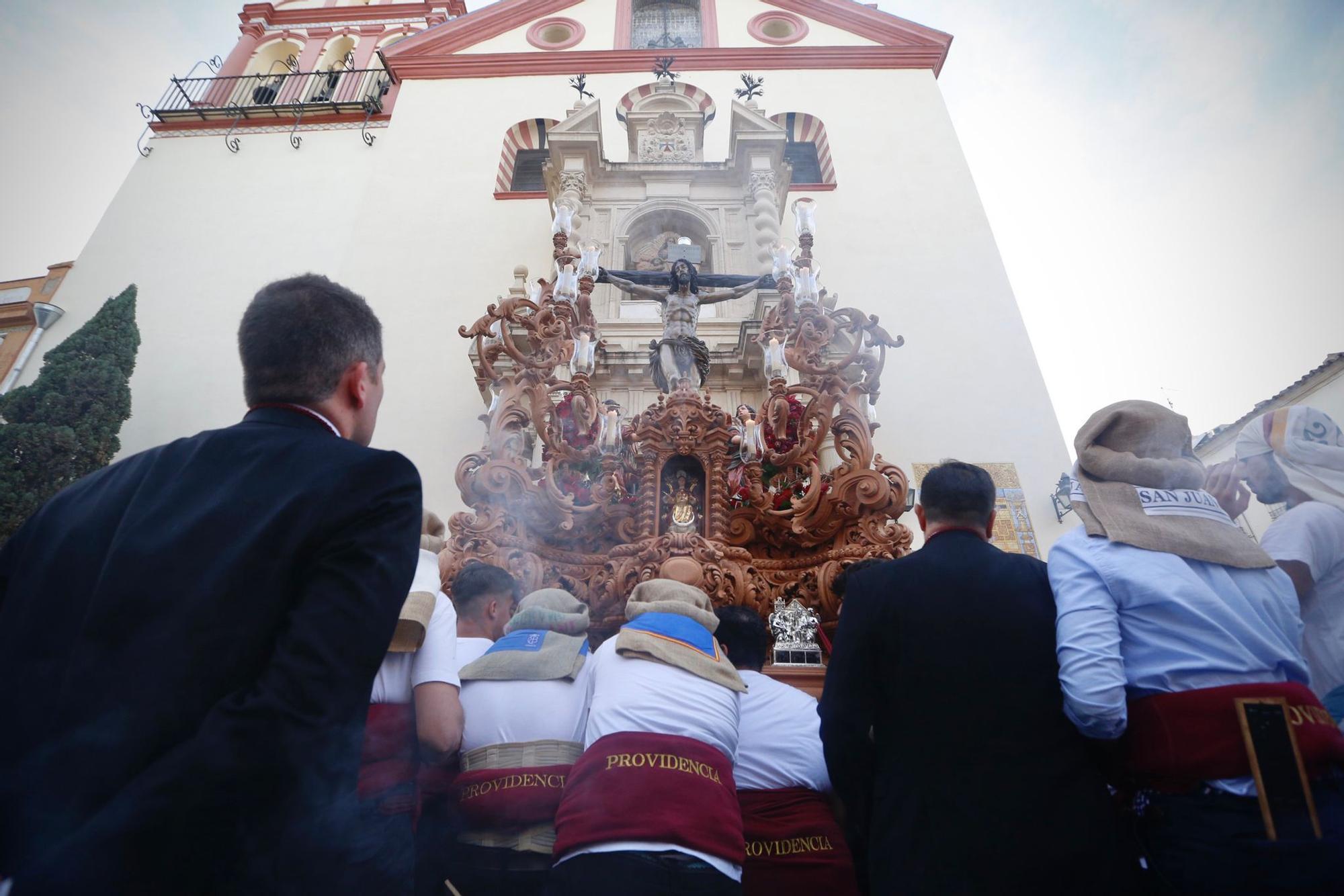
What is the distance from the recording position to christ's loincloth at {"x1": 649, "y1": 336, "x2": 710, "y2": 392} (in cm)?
576

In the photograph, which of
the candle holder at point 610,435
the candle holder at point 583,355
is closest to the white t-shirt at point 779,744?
the candle holder at point 610,435

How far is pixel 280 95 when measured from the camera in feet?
41.7

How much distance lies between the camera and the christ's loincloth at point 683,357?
5.76 meters

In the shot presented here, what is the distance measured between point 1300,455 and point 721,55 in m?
11.7

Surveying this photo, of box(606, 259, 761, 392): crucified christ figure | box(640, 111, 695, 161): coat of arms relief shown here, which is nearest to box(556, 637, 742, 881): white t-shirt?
box(606, 259, 761, 392): crucified christ figure

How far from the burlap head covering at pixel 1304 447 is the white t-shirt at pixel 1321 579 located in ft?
0.53

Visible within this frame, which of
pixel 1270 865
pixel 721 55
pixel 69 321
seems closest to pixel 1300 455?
pixel 1270 865

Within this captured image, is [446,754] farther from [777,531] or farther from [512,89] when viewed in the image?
[512,89]

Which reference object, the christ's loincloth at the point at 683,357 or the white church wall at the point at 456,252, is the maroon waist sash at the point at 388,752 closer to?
the christ's loincloth at the point at 683,357

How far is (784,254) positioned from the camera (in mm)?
5691

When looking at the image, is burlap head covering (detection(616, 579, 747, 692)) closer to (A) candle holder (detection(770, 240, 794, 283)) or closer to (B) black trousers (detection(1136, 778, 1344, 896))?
(B) black trousers (detection(1136, 778, 1344, 896))

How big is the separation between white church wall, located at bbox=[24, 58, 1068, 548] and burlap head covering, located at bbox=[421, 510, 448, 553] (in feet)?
15.1

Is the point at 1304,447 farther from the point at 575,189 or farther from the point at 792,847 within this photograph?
the point at 575,189

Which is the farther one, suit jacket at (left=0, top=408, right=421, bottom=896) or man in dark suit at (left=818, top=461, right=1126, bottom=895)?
man in dark suit at (left=818, top=461, right=1126, bottom=895)
